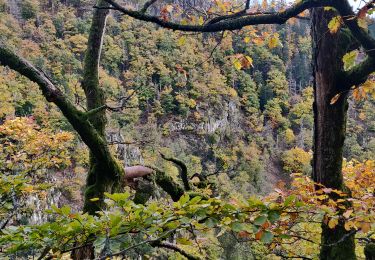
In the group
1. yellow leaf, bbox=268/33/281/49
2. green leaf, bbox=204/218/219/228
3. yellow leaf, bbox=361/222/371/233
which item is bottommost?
yellow leaf, bbox=361/222/371/233

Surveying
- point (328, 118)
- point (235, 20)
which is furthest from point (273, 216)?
point (328, 118)

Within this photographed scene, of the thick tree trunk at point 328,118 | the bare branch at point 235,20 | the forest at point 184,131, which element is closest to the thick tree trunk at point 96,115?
the forest at point 184,131

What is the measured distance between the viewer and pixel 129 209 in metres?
1.49

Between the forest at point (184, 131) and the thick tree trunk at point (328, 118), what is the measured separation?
1 cm

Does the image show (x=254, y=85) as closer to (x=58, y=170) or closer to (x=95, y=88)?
(x=58, y=170)

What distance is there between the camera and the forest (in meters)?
1.58

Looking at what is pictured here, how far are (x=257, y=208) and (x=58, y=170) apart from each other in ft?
94.6

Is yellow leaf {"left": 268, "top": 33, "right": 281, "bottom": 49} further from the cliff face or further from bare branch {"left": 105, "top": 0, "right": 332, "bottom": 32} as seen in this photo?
the cliff face

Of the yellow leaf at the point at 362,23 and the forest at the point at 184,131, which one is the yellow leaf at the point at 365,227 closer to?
the forest at the point at 184,131

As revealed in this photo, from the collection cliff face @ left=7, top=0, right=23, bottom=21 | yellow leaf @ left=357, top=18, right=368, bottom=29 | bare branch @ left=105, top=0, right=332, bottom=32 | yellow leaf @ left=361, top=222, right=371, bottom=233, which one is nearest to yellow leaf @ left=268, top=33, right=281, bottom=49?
bare branch @ left=105, top=0, right=332, bottom=32

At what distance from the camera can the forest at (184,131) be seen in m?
1.58

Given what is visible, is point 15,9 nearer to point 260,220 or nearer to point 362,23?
point 362,23

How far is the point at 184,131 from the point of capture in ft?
154

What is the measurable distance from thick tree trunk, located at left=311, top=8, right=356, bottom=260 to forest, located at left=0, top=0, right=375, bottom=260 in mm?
13
